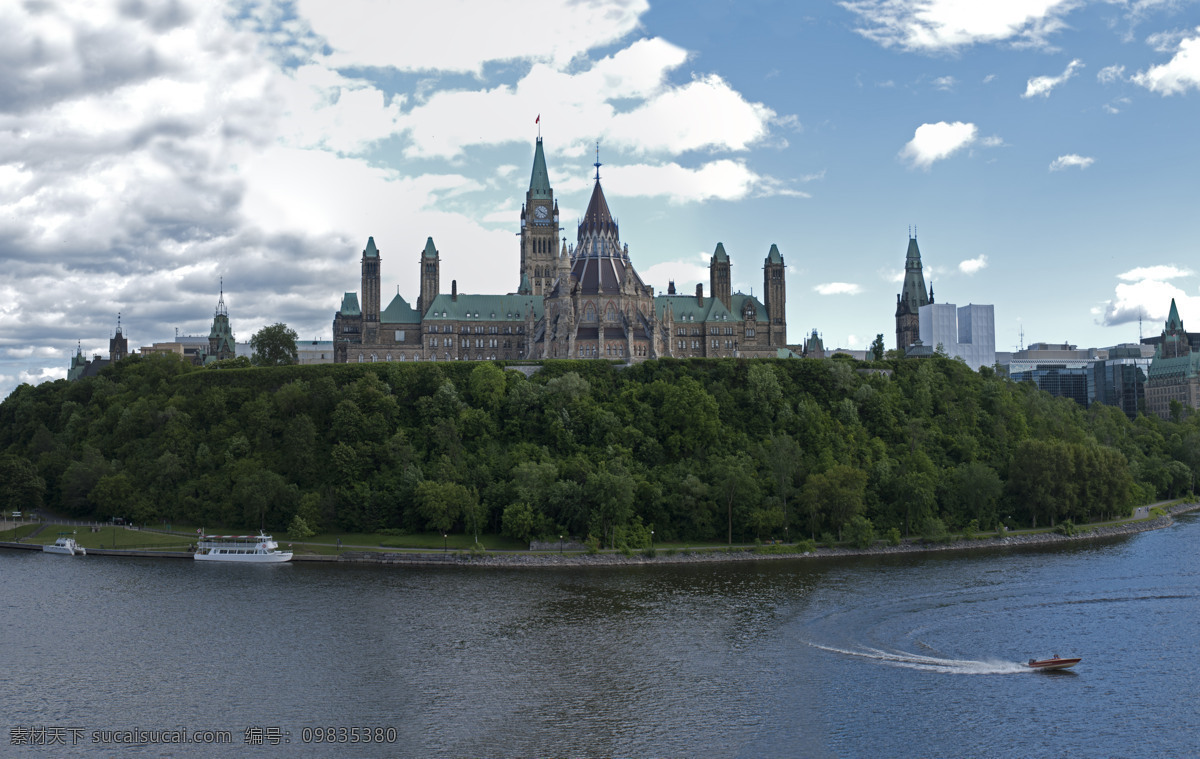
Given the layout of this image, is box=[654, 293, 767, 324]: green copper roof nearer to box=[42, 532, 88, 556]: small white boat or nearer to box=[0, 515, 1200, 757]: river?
box=[0, 515, 1200, 757]: river

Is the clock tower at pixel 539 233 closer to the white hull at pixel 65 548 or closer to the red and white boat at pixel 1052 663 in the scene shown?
the white hull at pixel 65 548

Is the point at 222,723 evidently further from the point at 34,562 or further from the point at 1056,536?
the point at 1056,536

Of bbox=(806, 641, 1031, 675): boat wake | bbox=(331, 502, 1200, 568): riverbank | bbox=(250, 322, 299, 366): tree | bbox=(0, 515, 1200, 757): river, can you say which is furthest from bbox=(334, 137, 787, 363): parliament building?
bbox=(806, 641, 1031, 675): boat wake

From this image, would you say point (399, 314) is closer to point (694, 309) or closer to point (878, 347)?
point (694, 309)

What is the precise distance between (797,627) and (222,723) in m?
32.9

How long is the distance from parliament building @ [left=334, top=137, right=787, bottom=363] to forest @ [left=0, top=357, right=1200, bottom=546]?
1992 centimetres

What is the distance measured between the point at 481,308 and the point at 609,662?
360 ft

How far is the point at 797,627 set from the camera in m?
59.8

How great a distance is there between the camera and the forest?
91.0 metres

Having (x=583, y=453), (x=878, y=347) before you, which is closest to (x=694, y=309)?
(x=878, y=347)

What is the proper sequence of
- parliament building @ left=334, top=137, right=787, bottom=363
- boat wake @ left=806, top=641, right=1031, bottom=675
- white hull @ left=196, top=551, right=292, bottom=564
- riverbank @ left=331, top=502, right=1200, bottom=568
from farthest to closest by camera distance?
parliament building @ left=334, top=137, right=787, bottom=363, white hull @ left=196, top=551, right=292, bottom=564, riverbank @ left=331, top=502, right=1200, bottom=568, boat wake @ left=806, top=641, right=1031, bottom=675

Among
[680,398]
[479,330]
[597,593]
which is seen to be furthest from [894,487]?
[479,330]

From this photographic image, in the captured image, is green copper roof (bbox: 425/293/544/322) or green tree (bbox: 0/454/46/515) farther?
green copper roof (bbox: 425/293/544/322)

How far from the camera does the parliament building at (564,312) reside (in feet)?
441
